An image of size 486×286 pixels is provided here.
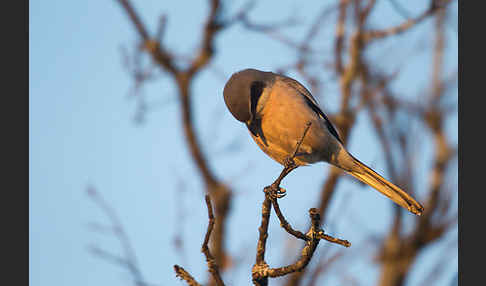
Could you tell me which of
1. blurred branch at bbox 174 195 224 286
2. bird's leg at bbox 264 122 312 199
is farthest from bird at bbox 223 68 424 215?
blurred branch at bbox 174 195 224 286

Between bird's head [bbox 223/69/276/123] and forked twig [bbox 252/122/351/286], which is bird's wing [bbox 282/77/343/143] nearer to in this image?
bird's head [bbox 223/69/276/123]

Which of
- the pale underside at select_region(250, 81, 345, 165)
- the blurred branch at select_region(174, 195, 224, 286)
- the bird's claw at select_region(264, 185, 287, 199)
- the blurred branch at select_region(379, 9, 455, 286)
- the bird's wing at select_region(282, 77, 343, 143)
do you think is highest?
the blurred branch at select_region(379, 9, 455, 286)

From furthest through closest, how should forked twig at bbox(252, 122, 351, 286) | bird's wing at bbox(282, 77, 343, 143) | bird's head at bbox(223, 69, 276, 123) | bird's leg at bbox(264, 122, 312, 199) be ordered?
1. bird's wing at bbox(282, 77, 343, 143)
2. bird's head at bbox(223, 69, 276, 123)
3. bird's leg at bbox(264, 122, 312, 199)
4. forked twig at bbox(252, 122, 351, 286)

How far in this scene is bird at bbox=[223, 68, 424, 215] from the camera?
314cm

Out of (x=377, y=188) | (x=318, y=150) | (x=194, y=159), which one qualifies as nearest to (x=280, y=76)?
(x=318, y=150)

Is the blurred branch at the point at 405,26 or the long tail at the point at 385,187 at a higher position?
the blurred branch at the point at 405,26

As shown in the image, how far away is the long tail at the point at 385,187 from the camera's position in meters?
3.20

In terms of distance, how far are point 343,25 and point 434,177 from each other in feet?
11.0

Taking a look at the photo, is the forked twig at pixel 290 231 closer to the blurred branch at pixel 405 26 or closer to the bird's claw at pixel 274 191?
the bird's claw at pixel 274 191

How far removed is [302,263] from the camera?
2.20 m

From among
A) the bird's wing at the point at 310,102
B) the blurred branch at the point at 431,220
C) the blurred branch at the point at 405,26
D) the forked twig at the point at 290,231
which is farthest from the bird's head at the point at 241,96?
the blurred branch at the point at 431,220

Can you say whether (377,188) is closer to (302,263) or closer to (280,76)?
(280,76)

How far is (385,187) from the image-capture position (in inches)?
138

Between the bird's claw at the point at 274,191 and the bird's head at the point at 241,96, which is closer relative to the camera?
the bird's claw at the point at 274,191
